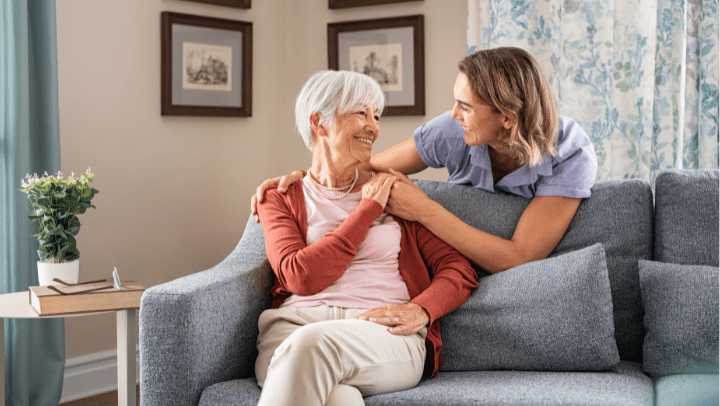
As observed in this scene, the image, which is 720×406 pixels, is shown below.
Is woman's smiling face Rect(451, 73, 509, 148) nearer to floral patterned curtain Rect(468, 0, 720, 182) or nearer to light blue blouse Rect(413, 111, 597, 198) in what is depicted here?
light blue blouse Rect(413, 111, 597, 198)

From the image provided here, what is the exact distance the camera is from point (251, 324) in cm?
160

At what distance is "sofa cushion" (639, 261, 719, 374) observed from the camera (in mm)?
1425

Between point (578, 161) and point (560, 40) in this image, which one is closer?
point (578, 161)

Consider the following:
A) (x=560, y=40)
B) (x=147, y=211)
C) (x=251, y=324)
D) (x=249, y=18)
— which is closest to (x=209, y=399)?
(x=251, y=324)

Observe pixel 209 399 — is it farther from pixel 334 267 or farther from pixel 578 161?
pixel 578 161

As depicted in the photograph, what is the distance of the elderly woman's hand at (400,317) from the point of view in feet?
4.76

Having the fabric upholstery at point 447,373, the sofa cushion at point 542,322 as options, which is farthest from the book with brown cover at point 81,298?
the sofa cushion at point 542,322

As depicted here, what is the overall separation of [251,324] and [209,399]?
9.7 inches

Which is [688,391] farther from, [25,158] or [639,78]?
[25,158]

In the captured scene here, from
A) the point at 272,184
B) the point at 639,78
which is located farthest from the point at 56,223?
the point at 639,78

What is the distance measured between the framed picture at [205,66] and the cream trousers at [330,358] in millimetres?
1562

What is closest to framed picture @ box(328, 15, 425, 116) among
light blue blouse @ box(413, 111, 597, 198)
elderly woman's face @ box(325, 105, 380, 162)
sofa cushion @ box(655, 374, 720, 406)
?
A: light blue blouse @ box(413, 111, 597, 198)

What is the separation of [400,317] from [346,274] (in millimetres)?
203

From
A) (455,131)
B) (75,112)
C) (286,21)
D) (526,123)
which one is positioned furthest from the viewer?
(286,21)
